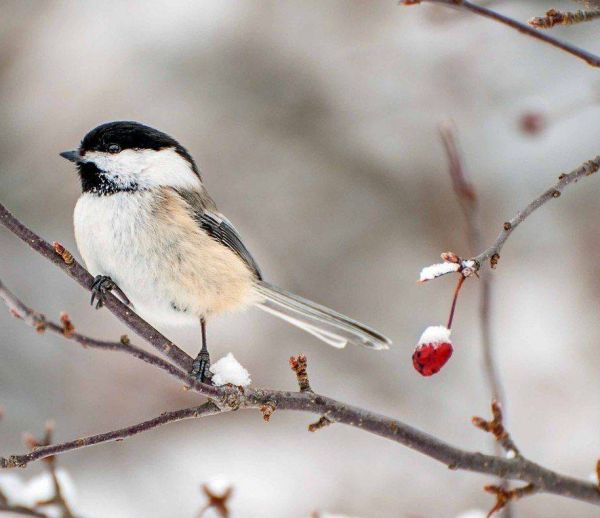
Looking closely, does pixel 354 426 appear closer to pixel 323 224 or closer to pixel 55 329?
pixel 55 329

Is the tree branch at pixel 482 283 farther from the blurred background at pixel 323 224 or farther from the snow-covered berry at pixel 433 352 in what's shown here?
the blurred background at pixel 323 224

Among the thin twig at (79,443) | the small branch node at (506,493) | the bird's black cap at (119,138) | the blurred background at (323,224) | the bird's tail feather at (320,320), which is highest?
the blurred background at (323,224)

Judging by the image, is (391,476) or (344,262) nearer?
(391,476)

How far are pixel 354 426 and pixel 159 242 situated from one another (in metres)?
0.94

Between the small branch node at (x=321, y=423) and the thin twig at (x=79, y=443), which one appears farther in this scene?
the small branch node at (x=321, y=423)

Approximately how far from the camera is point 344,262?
4.23 m

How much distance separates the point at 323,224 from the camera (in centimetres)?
430

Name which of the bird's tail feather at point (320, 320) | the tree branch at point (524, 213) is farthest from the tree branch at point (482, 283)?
the bird's tail feather at point (320, 320)

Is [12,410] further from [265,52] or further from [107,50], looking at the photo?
[265,52]

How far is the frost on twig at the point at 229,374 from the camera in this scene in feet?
4.70

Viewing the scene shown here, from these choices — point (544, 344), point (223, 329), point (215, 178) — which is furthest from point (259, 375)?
point (544, 344)

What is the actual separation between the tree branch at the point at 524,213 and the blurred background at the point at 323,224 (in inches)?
100

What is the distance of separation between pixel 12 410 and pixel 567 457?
301 cm

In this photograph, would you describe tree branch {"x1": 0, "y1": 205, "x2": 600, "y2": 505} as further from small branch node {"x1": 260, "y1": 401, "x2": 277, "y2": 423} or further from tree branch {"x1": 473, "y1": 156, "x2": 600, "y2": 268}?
tree branch {"x1": 473, "y1": 156, "x2": 600, "y2": 268}
